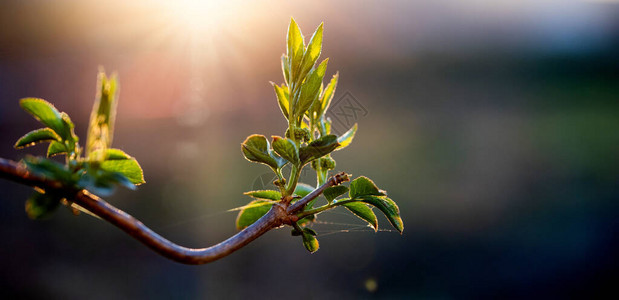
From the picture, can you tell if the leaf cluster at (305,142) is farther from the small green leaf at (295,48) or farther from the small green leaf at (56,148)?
the small green leaf at (56,148)

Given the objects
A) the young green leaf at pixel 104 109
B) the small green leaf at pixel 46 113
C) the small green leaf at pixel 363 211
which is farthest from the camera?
the small green leaf at pixel 363 211

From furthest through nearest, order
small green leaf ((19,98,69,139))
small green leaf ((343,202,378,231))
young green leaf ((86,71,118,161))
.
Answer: small green leaf ((343,202,378,231)), small green leaf ((19,98,69,139)), young green leaf ((86,71,118,161))

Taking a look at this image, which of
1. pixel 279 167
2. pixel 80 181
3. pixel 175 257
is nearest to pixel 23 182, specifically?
pixel 80 181

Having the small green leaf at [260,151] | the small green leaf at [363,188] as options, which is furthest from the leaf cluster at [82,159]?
the small green leaf at [363,188]

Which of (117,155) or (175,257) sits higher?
(117,155)

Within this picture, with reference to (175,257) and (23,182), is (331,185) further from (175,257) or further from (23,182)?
(23,182)

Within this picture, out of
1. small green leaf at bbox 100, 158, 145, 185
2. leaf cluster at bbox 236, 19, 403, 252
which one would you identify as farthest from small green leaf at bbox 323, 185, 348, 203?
small green leaf at bbox 100, 158, 145, 185

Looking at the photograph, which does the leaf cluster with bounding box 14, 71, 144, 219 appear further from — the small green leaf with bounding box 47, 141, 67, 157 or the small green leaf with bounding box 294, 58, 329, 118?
the small green leaf with bounding box 294, 58, 329, 118
